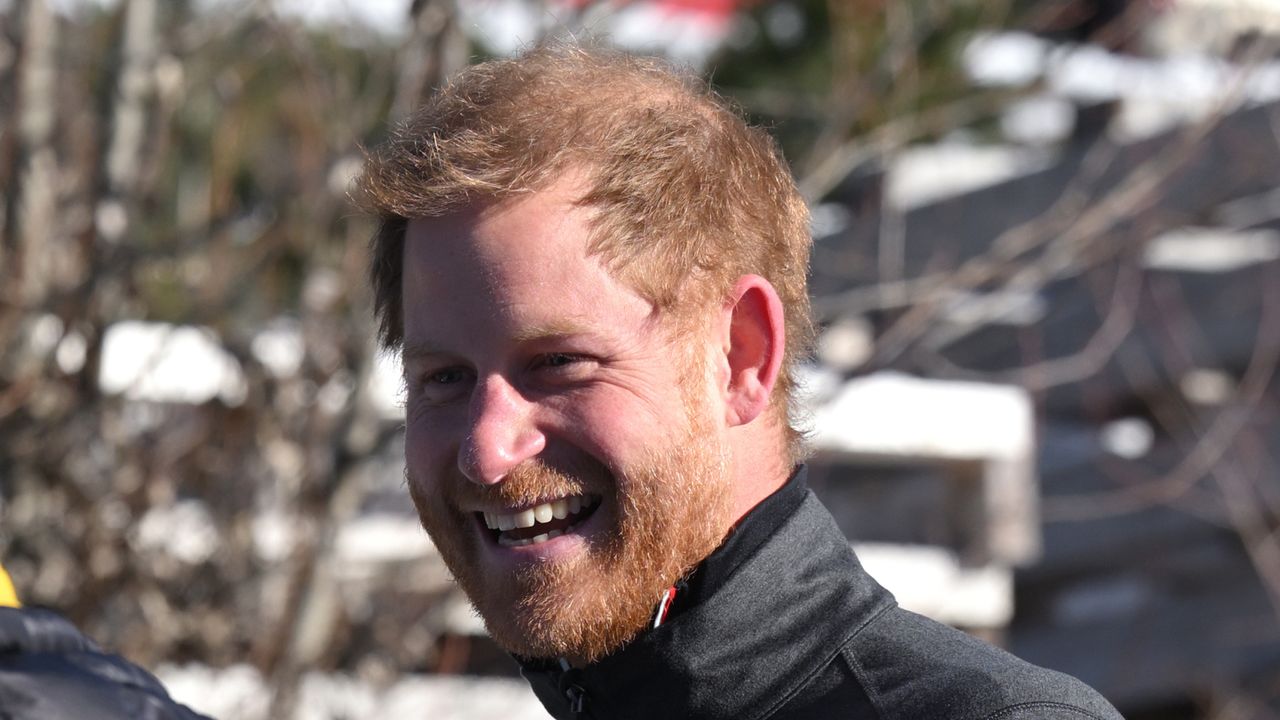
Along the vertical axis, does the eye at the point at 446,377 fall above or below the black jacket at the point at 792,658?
above

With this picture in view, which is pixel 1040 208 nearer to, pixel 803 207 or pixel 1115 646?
pixel 1115 646

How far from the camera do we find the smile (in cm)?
168

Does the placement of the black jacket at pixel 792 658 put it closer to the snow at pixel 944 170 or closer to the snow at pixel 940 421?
the snow at pixel 940 421

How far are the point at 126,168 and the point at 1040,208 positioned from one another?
376 cm

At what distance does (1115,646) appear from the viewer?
6238 millimetres

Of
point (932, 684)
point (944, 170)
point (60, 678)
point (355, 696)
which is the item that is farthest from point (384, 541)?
point (944, 170)

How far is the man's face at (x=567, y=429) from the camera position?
1.65m

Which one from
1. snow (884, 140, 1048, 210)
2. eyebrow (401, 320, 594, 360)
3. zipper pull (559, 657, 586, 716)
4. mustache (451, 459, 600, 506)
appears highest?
eyebrow (401, 320, 594, 360)

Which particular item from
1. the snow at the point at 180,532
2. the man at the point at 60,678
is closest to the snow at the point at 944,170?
the snow at the point at 180,532

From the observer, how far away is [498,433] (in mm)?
1648

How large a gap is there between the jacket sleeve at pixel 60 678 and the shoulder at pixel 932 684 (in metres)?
0.62

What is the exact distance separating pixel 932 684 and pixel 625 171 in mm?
594

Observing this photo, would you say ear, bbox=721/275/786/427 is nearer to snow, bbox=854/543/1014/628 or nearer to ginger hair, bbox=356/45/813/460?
ginger hair, bbox=356/45/813/460

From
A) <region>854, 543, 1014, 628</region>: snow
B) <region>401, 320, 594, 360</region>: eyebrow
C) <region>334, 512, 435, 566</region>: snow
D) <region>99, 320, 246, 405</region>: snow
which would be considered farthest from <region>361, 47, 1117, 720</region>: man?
<region>854, 543, 1014, 628</region>: snow
